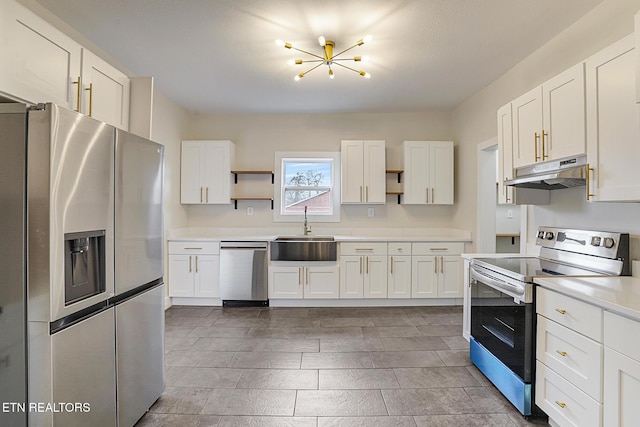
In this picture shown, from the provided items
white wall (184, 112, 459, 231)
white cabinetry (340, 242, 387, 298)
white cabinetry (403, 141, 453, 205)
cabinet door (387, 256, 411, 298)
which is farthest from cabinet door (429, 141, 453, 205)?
white cabinetry (340, 242, 387, 298)

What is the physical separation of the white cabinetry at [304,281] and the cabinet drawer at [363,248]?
0.25 m

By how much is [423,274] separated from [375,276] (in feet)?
2.00

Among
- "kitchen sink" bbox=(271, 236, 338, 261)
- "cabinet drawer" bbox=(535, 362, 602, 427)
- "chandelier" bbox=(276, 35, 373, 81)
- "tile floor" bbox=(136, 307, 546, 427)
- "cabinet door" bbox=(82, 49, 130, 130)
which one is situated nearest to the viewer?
"cabinet drawer" bbox=(535, 362, 602, 427)

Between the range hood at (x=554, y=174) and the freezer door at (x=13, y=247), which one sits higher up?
the range hood at (x=554, y=174)

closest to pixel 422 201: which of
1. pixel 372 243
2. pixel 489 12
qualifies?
pixel 372 243

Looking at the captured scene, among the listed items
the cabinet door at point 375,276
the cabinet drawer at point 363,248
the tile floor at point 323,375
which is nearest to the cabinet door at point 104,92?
the tile floor at point 323,375

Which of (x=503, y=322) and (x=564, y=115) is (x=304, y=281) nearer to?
(x=503, y=322)

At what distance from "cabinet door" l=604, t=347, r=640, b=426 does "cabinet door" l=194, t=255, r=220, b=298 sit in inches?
143

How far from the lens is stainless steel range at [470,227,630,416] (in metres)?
1.79

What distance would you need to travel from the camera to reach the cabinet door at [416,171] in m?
4.19

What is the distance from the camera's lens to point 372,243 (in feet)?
12.8

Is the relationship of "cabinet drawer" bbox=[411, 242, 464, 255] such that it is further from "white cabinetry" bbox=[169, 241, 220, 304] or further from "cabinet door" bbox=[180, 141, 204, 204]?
"cabinet door" bbox=[180, 141, 204, 204]

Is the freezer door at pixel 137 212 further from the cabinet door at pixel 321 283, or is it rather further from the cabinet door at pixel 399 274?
the cabinet door at pixel 399 274

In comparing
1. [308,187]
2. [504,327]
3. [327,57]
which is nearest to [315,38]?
[327,57]
